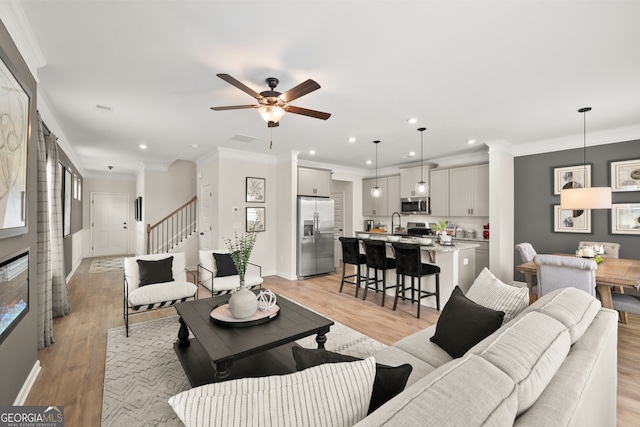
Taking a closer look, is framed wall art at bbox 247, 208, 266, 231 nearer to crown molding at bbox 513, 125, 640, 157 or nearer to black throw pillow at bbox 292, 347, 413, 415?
crown molding at bbox 513, 125, 640, 157

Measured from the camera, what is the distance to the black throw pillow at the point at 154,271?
12.1 ft

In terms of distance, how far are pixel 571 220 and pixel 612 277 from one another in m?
2.40

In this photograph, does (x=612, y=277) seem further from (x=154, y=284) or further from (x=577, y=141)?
(x=154, y=284)

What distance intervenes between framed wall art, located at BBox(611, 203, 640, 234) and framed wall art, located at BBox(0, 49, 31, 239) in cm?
685

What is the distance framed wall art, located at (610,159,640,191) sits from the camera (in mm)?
4337

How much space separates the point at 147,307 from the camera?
11.0ft

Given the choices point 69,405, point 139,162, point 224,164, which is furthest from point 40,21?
point 139,162

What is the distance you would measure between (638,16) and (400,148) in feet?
12.7

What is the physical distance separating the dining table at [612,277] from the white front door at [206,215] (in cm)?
551

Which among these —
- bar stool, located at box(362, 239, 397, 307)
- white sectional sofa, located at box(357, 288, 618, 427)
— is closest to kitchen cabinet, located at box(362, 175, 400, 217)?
bar stool, located at box(362, 239, 397, 307)

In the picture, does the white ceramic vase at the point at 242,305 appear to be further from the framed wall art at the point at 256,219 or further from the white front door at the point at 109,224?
the white front door at the point at 109,224

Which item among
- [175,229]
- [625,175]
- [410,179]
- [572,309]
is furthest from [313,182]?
[572,309]

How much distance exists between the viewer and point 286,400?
812mm

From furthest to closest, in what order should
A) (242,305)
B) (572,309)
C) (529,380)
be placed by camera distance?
1. (242,305)
2. (572,309)
3. (529,380)
